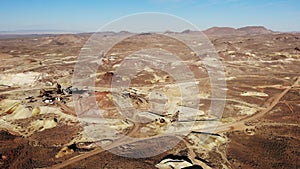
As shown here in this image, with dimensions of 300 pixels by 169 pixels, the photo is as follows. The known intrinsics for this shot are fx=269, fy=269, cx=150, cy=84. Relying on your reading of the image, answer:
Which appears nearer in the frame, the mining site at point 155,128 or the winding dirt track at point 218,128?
the winding dirt track at point 218,128

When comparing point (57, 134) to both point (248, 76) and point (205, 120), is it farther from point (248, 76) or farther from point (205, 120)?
point (248, 76)

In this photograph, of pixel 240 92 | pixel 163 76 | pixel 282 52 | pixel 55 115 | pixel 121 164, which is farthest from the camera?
pixel 282 52

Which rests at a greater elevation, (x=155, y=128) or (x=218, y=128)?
(x=218, y=128)

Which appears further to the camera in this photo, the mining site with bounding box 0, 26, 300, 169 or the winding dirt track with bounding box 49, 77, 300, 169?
the mining site with bounding box 0, 26, 300, 169

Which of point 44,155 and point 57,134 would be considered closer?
point 44,155

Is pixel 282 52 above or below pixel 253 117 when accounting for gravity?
above

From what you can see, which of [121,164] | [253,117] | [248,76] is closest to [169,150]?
[121,164]

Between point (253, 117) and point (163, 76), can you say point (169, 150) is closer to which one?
point (253, 117)

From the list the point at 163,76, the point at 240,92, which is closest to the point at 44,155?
the point at 240,92

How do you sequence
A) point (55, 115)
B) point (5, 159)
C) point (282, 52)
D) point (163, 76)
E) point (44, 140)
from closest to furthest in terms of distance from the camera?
point (5, 159) < point (44, 140) < point (55, 115) < point (163, 76) < point (282, 52)
